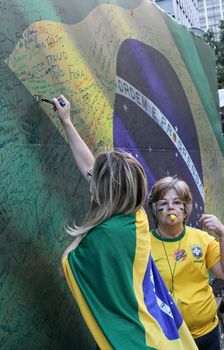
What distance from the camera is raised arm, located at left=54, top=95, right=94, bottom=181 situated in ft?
8.21

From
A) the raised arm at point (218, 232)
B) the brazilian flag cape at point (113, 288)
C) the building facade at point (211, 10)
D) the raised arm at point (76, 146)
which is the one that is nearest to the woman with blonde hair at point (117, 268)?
the brazilian flag cape at point (113, 288)

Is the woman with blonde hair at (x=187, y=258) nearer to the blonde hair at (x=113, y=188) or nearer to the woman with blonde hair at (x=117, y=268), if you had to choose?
the woman with blonde hair at (x=117, y=268)

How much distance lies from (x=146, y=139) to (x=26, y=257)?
6.16ft

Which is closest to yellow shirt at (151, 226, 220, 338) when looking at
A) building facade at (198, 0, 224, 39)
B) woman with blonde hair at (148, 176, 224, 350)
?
woman with blonde hair at (148, 176, 224, 350)

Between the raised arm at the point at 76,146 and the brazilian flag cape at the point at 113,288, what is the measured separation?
0.66 m

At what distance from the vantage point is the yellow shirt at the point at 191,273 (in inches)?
103

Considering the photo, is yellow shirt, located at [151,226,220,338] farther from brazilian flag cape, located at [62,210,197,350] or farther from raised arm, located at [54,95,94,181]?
brazilian flag cape, located at [62,210,197,350]

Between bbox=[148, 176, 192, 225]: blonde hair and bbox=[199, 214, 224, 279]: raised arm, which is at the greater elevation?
bbox=[148, 176, 192, 225]: blonde hair

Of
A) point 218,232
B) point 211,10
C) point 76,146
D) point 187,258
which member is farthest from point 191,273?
point 211,10

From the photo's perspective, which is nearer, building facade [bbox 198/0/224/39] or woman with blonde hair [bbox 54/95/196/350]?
woman with blonde hair [bbox 54/95/196/350]

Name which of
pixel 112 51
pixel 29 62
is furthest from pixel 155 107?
pixel 29 62

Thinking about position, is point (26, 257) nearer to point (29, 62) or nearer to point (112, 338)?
point (112, 338)

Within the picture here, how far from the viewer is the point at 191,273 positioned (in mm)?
2658

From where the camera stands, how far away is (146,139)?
3.94 m
